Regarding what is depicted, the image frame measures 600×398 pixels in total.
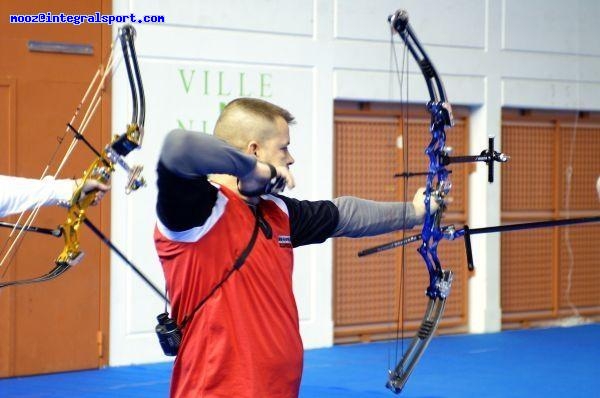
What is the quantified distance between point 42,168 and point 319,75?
2185 millimetres

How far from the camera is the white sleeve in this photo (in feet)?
12.0

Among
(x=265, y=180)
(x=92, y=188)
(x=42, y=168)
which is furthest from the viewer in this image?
(x=42, y=168)

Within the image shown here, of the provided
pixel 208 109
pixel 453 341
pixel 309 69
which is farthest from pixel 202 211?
pixel 453 341

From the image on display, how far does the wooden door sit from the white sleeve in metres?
2.58

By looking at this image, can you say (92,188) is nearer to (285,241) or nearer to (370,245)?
(285,241)

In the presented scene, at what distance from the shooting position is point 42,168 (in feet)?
21.2

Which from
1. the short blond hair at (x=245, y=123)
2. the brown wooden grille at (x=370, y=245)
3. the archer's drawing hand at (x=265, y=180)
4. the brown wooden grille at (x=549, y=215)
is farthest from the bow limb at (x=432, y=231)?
the brown wooden grille at (x=549, y=215)

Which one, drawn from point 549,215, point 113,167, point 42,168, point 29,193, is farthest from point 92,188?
point 549,215

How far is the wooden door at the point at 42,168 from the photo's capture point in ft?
21.0

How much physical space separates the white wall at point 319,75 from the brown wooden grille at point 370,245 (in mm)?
257

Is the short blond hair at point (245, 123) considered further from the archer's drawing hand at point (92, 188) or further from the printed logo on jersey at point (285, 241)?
the archer's drawing hand at point (92, 188)

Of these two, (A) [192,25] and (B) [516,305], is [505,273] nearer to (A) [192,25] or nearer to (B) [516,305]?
(B) [516,305]

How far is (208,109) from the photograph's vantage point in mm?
7168

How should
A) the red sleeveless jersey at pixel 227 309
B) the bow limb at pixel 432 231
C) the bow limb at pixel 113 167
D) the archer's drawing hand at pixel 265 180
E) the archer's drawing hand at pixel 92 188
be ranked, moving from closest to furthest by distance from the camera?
the archer's drawing hand at pixel 265 180
the red sleeveless jersey at pixel 227 309
the bow limb at pixel 113 167
the bow limb at pixel 432 231
the archer's drawing hand at pixel 92 188
